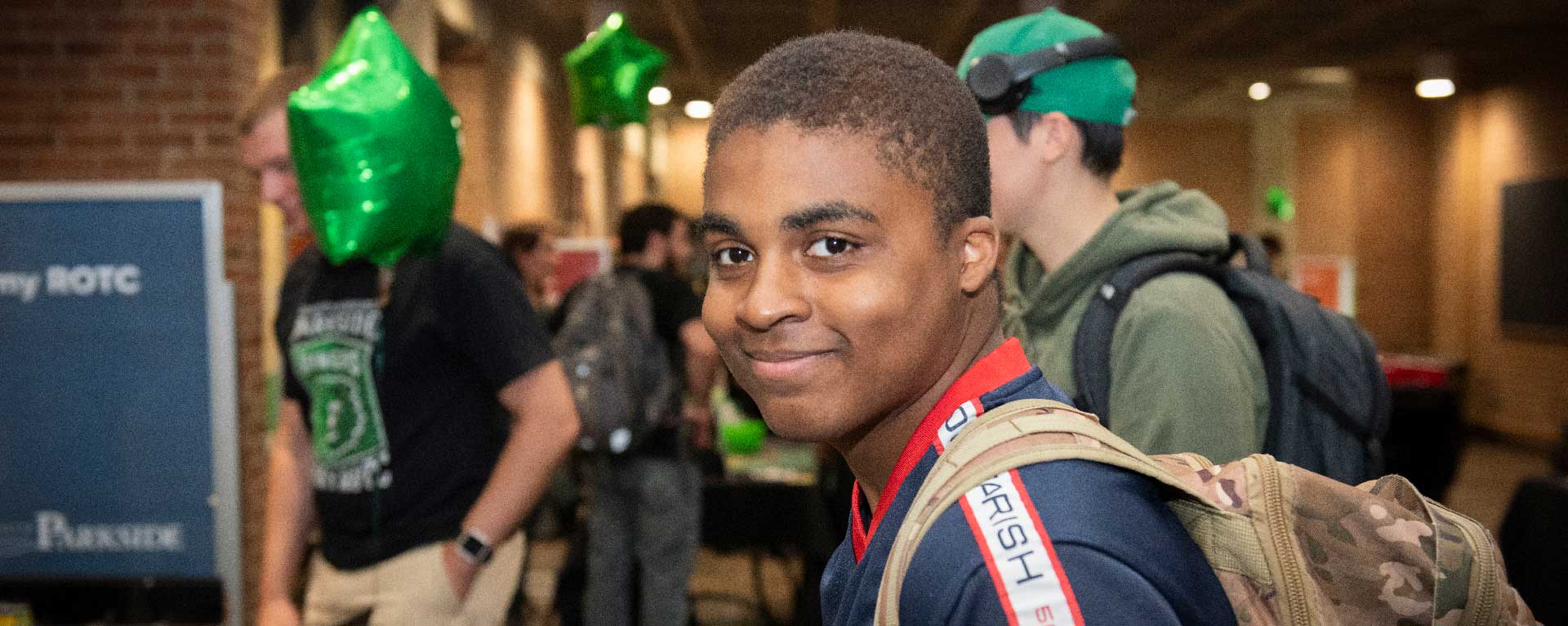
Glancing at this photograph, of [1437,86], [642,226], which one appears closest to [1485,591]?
[642,226]

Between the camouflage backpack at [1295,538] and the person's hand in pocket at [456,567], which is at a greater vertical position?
the camouflage backpack at [1295,538]

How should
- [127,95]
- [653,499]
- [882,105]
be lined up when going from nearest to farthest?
[882,105], [127,95], [653,499]

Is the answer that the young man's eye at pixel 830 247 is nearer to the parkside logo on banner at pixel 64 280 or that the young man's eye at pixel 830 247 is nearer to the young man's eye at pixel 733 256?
the young man's eye at pixel 733 256

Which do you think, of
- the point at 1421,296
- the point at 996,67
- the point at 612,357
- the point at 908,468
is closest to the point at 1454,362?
the point at 1421,296

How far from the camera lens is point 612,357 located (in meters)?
3.71

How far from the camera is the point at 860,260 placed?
2.53 feet

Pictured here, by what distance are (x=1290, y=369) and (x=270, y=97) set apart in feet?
6.05

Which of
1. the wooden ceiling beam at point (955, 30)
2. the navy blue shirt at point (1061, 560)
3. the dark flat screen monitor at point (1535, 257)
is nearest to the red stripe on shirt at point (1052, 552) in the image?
the navy blue shirt at point (1061, 560)

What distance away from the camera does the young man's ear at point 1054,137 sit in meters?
1.54

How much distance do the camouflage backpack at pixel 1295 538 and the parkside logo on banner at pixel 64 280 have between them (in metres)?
2.66

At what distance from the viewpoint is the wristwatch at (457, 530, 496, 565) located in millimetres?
1895

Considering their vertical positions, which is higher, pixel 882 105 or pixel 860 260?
pixel 882 105

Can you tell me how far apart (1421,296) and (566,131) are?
9398 millimetres

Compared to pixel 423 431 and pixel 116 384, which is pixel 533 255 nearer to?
pixel 116 384
